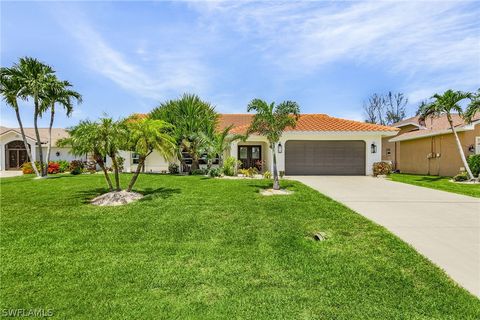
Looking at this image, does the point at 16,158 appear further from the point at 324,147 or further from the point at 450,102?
the point at 450,102

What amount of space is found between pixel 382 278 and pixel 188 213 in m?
6.19

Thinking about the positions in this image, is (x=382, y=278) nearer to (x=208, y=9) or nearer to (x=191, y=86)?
(x=208, y=9)

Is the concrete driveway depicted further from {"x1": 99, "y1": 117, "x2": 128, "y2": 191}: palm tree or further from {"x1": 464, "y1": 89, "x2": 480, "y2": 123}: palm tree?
{"x1": 99, "y1": 117, "x2": 128, "y2": 191}: palm tree

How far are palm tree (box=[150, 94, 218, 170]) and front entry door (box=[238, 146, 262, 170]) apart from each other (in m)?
3.38

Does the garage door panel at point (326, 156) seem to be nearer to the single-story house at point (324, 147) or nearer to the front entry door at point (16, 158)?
the single-story house at point (324, 147)

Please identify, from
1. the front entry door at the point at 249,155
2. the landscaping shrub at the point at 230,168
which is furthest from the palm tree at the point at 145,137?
the front entry door at the point at 249,155

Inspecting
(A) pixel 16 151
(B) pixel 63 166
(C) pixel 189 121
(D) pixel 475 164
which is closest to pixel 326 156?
(D) pixel 475 164

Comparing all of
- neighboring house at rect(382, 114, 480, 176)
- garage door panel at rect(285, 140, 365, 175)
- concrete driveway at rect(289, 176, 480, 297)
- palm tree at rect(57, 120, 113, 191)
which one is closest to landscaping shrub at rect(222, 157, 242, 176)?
garage door panel at rect(285, 140, 365, 175)

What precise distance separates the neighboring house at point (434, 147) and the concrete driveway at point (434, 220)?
37.3 feet

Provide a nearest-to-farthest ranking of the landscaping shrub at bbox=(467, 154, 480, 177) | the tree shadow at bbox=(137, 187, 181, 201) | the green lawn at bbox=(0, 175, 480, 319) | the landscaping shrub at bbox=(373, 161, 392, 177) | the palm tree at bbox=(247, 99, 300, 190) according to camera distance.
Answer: the green lawn at bbox=(0, 175, 480, 319) < the tree shadow at bbox=(137, 187, 181, 201) < the palm tree at bbox=(247, 99, 300, 190) < the landscaping shrub at bbox=(467, 154, 480, 177) < the landscaping shrub at bbox=(373, 161, 392, 177)

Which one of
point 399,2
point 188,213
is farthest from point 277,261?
point 399,2

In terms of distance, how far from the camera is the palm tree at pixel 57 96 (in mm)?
21656

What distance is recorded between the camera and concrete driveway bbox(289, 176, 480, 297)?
5723 millimetres

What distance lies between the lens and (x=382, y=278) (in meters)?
5.29
